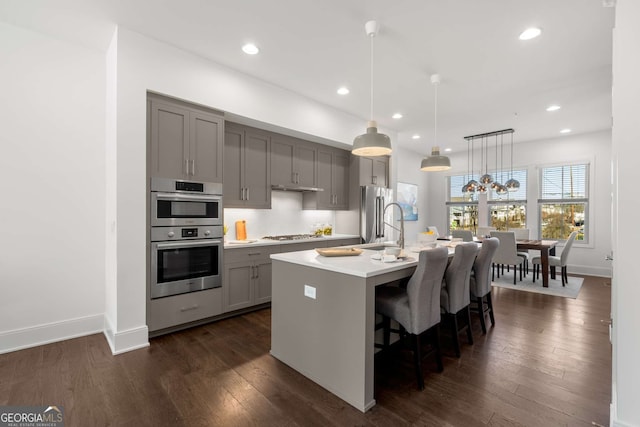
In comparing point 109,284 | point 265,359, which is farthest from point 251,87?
point 265,359

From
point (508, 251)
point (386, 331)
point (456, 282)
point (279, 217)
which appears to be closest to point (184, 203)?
point (279, 217)

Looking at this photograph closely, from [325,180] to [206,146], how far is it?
7.14 feet

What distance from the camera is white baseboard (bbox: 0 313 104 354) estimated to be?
2602mm

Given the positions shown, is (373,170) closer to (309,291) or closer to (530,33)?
(530,33)

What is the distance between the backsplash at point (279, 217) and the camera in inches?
165

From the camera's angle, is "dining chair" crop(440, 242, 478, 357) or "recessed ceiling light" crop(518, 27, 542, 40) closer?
"dining chair" crop(440, 242, 478, 357)

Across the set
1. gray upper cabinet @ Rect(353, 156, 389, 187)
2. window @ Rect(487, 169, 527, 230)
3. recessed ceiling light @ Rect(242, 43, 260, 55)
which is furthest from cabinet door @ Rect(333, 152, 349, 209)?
window @ Rect(487, 169, 527, 230)

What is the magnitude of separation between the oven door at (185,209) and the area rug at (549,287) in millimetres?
4897

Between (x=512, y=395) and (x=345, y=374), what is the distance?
3.85 ft

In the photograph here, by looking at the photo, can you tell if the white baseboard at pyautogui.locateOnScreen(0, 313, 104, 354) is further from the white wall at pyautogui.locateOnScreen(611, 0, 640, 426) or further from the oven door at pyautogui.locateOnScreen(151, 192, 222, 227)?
the white wall at pyautogui.locateOnScreen(611, 0, 640, 426)

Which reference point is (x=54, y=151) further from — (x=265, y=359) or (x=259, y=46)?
(x=265, y=359)

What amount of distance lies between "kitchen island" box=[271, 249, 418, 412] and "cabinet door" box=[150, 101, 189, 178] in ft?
4.91

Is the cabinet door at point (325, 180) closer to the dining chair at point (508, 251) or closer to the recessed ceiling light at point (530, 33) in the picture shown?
the recessed ceiling light at point (530, 33)

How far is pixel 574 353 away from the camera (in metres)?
2.66
